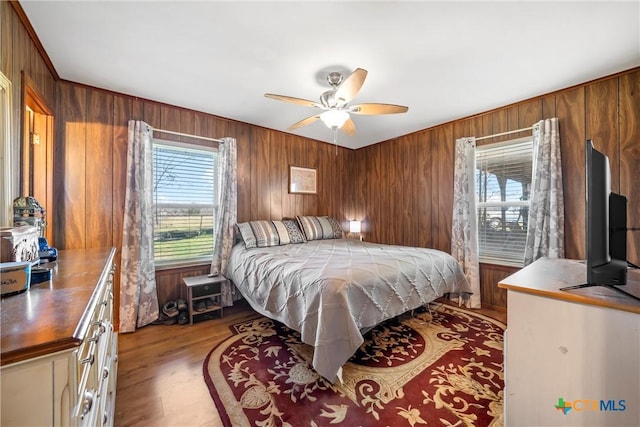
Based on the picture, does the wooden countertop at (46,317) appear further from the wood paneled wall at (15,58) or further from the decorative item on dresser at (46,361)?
the wood paneled wall at (15,58)

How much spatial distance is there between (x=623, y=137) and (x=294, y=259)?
127 inches

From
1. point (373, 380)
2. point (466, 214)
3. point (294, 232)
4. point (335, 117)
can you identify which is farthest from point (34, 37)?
point (466, 214)

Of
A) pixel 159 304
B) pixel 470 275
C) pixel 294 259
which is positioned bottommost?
pixel 159 304

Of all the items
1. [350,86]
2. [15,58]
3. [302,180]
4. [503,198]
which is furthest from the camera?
[302,180]

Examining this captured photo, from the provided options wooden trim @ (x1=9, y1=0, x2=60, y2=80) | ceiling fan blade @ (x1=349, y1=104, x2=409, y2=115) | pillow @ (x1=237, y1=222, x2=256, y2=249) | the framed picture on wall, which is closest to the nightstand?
pillow @ (x1=237, y1=222, x2=256, y2=249)

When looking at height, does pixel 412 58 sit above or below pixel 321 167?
above

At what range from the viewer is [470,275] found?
315cm

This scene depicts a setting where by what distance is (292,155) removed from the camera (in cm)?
404

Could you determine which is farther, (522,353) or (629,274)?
(629,274)

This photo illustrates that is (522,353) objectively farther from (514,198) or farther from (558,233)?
(514,198)

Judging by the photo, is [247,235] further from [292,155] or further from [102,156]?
[102,156]

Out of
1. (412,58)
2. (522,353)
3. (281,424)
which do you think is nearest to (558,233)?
(522,353)

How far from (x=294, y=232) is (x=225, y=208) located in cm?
97

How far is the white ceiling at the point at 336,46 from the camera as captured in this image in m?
1.60
